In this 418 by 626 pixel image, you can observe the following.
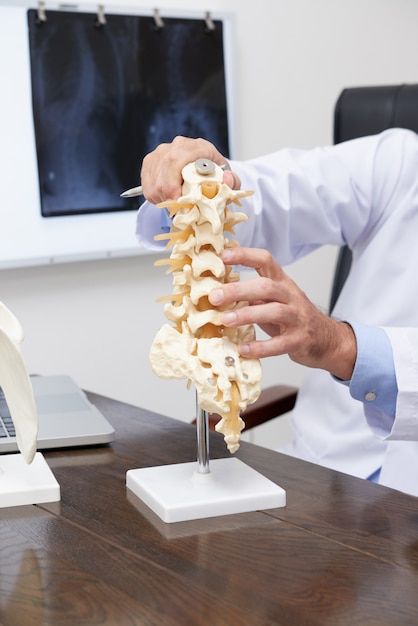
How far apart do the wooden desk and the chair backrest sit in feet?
2.94

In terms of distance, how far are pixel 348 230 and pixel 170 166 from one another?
0.72 m

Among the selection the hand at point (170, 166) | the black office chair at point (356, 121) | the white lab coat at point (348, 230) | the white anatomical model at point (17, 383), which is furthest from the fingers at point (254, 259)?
the black office chair at point (356, 121)

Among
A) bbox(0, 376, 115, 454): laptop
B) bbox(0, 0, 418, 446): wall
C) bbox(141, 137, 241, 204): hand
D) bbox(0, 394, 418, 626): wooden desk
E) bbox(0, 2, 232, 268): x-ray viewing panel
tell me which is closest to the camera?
bbox(0, 394, 418, 626): wooden desk

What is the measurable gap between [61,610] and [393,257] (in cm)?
107

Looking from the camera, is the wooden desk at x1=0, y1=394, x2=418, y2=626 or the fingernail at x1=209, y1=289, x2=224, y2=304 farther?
the fingernail at x1=209, y1=289, x2=224, y2=304

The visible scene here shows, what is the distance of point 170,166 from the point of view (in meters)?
1.07

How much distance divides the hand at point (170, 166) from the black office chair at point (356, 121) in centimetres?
66

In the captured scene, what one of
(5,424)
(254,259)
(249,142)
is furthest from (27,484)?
(249,142)

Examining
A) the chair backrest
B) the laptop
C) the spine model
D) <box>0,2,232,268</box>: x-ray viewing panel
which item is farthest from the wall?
the spine model

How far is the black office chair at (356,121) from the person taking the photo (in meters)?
1.72

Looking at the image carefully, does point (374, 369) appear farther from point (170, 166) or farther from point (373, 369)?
point (170, 166)

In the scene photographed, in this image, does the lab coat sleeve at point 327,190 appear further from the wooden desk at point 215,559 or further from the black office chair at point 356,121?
the wooden desk at point 215,559

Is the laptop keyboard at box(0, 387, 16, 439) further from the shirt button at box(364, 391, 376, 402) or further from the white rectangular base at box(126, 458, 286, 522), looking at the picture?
the shirt button at box(364, 391, 376, 402)

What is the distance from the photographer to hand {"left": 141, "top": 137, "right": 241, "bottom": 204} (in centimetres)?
104
